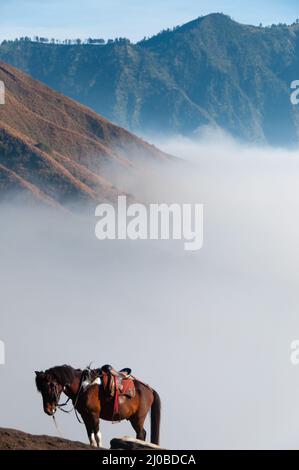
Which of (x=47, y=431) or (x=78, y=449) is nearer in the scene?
(x=78, y=449)

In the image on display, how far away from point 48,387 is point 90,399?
117 cm

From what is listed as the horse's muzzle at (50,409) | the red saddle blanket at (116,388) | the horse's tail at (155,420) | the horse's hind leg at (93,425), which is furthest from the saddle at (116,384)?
the horse's muzzle at (50,409)

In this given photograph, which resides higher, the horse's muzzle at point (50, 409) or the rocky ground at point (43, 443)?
the horse's muzzle at point (50, 409)

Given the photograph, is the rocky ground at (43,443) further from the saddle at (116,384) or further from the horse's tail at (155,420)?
the horse's tail at (155,420)

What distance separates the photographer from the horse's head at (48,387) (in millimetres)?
23094

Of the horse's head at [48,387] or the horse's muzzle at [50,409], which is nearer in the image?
the horse's head at [48,387]

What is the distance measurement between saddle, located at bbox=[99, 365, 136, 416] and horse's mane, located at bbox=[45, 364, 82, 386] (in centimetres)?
97

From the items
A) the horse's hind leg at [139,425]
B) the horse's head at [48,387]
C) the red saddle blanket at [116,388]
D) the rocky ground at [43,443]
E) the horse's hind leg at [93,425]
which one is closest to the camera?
the rocky ground at [43,443]

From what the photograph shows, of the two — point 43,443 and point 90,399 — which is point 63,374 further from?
point 43,443

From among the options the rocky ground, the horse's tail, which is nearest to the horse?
the horse's tail

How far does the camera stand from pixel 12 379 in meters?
196
